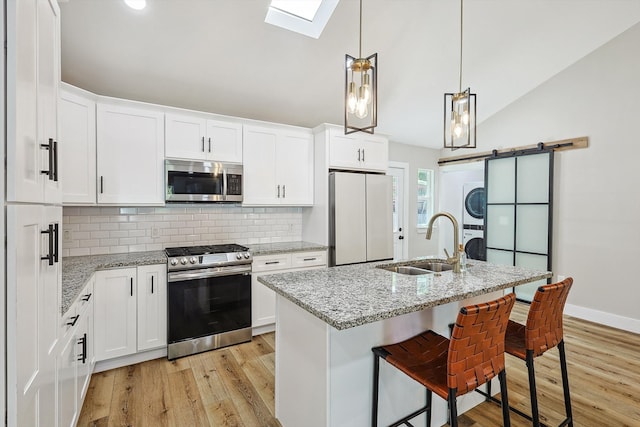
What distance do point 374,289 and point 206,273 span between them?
1.84m

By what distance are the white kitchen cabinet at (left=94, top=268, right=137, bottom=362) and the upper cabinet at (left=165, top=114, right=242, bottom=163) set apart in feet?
3.95

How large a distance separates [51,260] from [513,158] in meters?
5.16

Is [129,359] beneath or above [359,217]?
beneath

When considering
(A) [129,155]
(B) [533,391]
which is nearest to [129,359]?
(A) [129,155]

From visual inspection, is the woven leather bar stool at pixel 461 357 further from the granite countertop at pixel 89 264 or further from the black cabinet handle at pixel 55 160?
the granite countertop at pixel 89 264

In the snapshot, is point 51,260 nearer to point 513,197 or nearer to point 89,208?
point 89,208

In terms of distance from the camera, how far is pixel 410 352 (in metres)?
1.62

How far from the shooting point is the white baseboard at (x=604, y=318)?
3.50 m

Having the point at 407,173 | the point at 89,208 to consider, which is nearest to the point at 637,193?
the point at 407,173

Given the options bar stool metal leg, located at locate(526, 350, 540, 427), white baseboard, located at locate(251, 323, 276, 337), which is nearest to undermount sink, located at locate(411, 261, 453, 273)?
bar stool metal leg, located at locate(526, 350, 540, 427)

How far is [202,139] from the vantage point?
3166 millimetres

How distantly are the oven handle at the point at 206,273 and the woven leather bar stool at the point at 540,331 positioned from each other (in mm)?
2286

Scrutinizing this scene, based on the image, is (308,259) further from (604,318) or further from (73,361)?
(604,318)


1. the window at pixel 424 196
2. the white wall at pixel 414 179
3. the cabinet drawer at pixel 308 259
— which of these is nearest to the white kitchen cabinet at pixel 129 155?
the cabinet drawer at pixel 308 259
